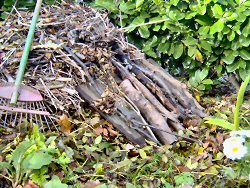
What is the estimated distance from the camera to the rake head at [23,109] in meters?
2.84

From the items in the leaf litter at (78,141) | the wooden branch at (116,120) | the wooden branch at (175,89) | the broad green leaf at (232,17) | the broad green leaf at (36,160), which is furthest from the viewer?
the broad green leaf at (232,17)

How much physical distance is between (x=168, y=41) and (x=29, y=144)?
2.23 m

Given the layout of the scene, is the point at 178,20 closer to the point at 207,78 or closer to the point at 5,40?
the point at 207,78

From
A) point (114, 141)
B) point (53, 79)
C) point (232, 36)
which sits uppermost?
point (232, 36)

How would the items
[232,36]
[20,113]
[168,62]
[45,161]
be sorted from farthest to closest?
1. [168,62]
2. [232,36]
3. [20,113]
4. [45,161]

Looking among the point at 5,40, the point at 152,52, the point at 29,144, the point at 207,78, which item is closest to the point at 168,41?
the point at 152,52

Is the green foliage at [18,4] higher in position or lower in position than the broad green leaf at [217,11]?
lower

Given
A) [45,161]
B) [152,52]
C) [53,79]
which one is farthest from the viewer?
[152,52]

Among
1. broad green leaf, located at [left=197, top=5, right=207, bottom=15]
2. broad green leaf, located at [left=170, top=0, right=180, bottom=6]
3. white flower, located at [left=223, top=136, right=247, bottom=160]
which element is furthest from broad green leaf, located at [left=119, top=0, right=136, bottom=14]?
white flower, located at [left=223, top=136, right=247, bottom=160]

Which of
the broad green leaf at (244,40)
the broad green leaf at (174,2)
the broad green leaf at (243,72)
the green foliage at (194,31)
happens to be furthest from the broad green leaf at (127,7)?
the broad green leaf at (243,72)

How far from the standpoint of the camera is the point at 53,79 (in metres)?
A: 3.09

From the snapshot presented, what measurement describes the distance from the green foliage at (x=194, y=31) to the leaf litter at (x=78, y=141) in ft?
1.73

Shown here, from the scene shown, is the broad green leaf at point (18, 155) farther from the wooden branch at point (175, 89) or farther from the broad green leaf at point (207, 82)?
the broad green leaf at point (207, 82)

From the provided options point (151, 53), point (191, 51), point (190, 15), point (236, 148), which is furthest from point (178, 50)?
point (236, 148)
